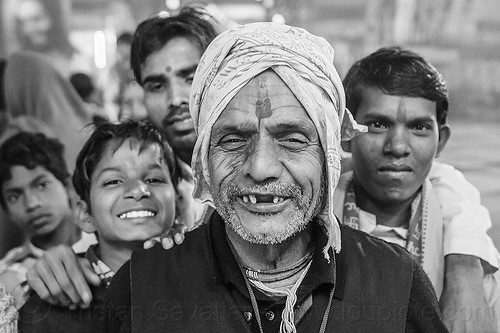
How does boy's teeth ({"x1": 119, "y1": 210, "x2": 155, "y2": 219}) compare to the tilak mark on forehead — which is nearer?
the tilak mark on forehead

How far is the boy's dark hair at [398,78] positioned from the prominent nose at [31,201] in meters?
1.48

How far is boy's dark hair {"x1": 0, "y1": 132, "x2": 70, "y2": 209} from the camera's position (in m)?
3.04

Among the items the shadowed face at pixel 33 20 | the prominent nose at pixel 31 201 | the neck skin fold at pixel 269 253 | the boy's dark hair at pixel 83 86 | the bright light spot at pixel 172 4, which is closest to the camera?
the neck skin fold at pixel 269 253

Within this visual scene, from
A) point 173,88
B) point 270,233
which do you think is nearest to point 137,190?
point 173,88

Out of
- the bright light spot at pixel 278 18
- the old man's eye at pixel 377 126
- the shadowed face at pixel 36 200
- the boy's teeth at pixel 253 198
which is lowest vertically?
the shadowed face at pixel 36 200

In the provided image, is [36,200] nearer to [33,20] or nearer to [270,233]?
[270,233]

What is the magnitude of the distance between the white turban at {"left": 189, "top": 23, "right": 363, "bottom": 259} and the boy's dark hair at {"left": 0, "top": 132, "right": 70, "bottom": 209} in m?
1.60

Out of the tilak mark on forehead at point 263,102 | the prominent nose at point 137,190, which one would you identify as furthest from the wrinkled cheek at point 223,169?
the prominent nose at point 137,190

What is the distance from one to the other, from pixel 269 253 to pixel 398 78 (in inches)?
31.8

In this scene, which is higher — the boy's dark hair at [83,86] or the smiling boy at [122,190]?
the smiling boy at [122,190]

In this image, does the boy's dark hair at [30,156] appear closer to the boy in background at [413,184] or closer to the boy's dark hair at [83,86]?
the boy in background at [413,184]

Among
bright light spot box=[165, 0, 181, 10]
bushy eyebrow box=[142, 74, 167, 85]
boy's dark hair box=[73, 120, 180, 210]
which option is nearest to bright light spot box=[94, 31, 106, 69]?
bright light spot box=[165, 0, 181, 10]

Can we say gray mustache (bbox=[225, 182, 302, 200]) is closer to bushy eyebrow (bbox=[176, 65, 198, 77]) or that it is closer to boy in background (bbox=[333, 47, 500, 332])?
boy in background (bbox=[333, 47, 500, 332])

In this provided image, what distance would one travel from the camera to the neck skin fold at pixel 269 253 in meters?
1.67
